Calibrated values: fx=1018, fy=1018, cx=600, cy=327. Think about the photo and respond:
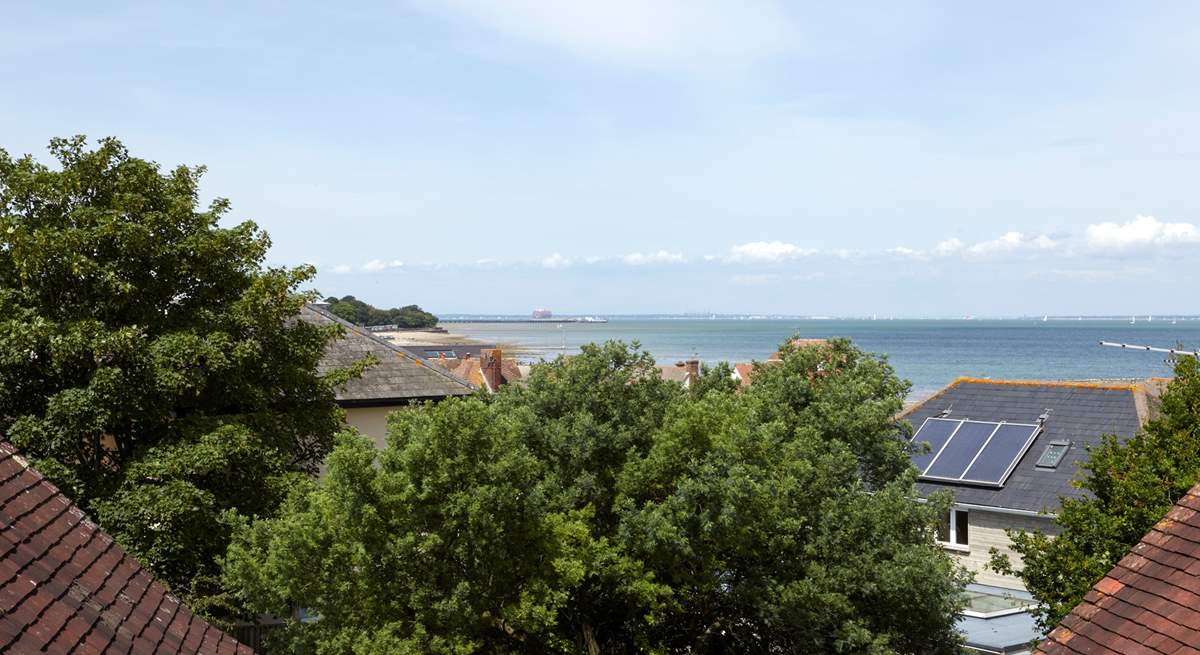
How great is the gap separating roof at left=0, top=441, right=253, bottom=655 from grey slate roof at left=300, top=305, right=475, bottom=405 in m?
16.1

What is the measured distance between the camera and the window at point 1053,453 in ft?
88.9

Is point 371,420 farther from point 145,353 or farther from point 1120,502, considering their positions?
point 1120,502

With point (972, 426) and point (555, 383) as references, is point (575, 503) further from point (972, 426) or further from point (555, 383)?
point (972, 426)

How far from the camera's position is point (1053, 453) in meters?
27.6

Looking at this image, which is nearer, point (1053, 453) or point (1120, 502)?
point (1120, 502)

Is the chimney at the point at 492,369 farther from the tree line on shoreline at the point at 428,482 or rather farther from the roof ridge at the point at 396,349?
the tree line on shoreline at the point at 428,482

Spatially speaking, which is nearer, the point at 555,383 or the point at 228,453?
the point at 228,453

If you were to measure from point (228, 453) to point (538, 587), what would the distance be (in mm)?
5028

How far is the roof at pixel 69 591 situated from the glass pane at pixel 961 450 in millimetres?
23894

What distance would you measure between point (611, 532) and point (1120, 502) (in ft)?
24.5

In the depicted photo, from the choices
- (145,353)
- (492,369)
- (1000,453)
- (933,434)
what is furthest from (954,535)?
(492,369)

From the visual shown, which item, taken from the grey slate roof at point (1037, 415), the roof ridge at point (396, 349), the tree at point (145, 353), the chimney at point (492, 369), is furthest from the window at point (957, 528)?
the chimney at point (492, 369)

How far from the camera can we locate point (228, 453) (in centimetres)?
1463

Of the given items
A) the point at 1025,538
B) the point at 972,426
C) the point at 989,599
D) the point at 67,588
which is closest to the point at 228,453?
the point at 67,588
